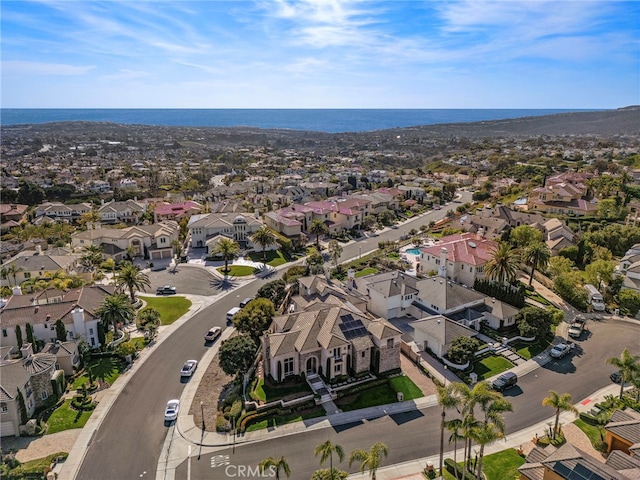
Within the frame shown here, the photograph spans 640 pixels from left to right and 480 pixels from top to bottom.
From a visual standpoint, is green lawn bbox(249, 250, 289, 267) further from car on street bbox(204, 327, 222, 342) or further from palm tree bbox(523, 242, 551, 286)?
palm tree bbox(523, 242, 551, 286)

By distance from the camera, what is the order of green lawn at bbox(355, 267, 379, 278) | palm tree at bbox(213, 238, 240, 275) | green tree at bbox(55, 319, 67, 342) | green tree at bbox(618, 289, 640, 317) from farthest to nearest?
palm tree at bbox(213, 238, 240, 275), green lawn at bbox(355, 267, 379, 278), green tree at bbox(618, 289, 640, 317), green tree at bbox(55, 319, 67, 342)

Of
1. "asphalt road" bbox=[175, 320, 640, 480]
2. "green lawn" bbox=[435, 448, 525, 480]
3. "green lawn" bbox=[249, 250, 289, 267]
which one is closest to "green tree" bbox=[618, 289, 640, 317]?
"asphalt road" bbox=[175, 320, 640, 480]

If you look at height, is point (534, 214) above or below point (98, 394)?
above

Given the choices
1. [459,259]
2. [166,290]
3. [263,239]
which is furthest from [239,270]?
[459,259]

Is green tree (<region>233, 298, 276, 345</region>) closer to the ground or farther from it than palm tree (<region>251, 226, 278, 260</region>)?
closer to the ground

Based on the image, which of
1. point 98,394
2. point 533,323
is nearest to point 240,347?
point 98,394

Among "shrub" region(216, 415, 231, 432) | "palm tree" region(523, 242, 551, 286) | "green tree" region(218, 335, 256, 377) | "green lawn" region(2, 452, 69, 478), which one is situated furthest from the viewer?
"palm tree" region(523, 242, 551, 286)

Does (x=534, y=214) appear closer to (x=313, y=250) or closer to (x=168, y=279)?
(x=313, y=250)
